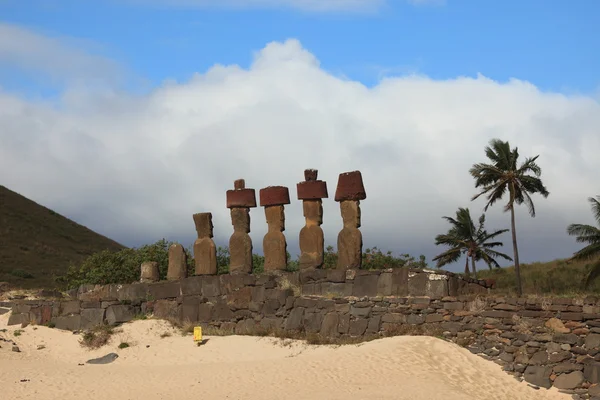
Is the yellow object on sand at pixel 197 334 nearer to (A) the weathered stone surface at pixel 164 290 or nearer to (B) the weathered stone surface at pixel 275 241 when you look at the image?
(A) the weathered stone surface at pixel 164 290

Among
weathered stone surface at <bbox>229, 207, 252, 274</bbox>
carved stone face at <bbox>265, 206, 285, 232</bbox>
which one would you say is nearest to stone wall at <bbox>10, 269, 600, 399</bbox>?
weathered stone surface at <bbox>229, 207, 252, 274</bbox>

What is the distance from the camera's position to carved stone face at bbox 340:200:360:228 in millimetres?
20297

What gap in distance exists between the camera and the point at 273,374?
54.9 feet

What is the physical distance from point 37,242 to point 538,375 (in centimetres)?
4889

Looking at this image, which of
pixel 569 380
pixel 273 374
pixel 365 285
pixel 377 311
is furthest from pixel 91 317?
pixel 569 380

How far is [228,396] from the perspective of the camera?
50.6 feet

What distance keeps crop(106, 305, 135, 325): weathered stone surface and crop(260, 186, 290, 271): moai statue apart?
4.30m

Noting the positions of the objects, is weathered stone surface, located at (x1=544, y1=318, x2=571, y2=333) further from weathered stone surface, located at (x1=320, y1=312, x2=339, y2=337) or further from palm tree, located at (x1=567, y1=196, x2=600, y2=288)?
palm tree, located at (x1=567, y1=196, x2=600, y2=288)

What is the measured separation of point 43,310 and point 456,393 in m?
13.7

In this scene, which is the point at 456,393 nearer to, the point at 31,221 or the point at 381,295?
the point at 381,295

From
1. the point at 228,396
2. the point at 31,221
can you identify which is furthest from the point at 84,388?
the point at 31,221

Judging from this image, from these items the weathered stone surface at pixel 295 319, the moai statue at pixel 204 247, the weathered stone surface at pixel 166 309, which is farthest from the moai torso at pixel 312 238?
the weathered stone surface at pixel 166 309

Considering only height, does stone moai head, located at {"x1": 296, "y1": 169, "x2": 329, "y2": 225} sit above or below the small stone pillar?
above

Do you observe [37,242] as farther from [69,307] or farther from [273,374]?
[273,374]
